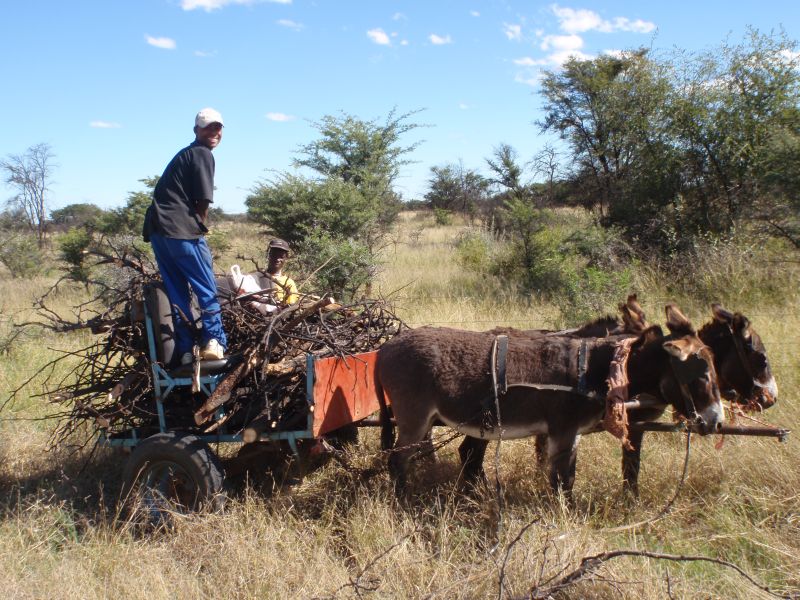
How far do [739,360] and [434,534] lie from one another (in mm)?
2376

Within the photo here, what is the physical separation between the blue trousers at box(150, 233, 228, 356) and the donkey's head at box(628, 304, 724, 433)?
316 centimetres

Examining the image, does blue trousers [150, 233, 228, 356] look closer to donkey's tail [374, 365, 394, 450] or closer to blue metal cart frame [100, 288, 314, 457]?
blue metal cart frame [100, 288, 314, 457]

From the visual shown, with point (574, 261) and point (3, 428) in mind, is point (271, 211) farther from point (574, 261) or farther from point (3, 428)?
point (3, 428)

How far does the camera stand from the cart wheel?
15.2ft

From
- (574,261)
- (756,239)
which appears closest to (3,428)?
(574,261)

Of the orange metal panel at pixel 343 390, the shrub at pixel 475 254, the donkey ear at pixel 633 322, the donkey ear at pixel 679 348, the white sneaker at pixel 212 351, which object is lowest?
the orange metal panel at pixel 343 390

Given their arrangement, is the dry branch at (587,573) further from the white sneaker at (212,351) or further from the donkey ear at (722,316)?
the white sneaker at (212,351)

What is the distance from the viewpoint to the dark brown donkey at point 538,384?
4090 millimetres

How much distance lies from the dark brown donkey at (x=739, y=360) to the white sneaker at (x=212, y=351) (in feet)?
9.94

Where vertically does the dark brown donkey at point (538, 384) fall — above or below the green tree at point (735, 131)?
below

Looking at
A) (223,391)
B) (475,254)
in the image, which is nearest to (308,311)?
(223,391)

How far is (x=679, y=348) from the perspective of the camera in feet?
12.7

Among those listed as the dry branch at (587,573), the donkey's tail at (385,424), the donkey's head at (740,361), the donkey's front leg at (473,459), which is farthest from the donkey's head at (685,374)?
the donkey's tail at (385,424)

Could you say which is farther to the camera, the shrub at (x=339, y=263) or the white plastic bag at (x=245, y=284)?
the shrub at (x=339, y=263)
